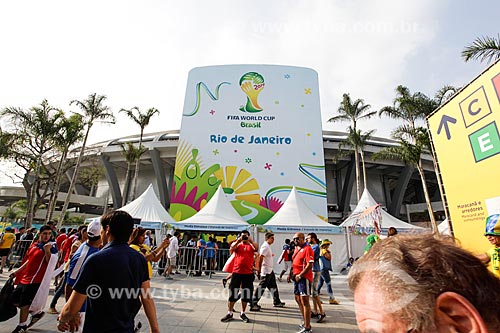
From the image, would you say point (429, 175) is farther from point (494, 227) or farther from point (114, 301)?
point (114, 301)

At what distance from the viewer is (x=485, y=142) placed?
144 inches

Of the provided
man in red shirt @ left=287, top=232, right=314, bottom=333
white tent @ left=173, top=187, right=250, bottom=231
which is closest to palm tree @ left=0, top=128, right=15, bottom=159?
white tent @ left=173, top=187, right=250, bottom=231

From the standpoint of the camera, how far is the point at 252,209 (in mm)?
19859

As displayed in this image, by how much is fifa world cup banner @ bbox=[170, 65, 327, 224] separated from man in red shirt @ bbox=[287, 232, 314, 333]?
14.8 meters

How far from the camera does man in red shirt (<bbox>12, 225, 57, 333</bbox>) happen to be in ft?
12.8

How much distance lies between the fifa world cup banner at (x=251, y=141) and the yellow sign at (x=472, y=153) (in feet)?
51.1

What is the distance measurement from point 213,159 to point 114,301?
19.3 m

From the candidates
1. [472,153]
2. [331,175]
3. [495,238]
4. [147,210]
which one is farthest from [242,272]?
[331,175]

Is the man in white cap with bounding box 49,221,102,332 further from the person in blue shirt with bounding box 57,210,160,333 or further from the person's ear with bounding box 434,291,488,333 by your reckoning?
the person's ear with bounding box 434,291,488,333

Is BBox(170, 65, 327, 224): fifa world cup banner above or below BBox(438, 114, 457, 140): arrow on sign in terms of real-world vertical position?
above

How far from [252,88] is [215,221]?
14.3 metres

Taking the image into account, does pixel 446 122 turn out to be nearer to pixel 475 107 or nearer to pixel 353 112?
pixel 475 107

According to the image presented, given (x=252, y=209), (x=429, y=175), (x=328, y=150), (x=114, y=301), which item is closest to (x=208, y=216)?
(x=252, y=209)

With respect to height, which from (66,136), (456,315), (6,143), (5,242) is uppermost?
(66,136)
